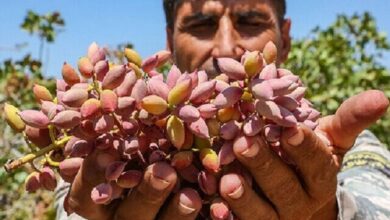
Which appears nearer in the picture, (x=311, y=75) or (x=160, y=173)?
(x=160, y=173)

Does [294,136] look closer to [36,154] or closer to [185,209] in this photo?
[185,209]

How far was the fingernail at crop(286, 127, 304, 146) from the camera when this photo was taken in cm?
104

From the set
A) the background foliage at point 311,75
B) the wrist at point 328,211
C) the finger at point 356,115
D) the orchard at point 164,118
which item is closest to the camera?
the orchard at point 164,118

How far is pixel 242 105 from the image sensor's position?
1.04 m

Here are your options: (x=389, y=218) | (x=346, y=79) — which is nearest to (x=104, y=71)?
(x=389, y=218)

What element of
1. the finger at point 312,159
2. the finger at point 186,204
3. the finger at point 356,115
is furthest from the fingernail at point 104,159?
the finger at point 356,115

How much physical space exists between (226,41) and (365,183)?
586mm

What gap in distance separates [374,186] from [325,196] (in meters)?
0.65

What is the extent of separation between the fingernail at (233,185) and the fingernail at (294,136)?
0.11 m

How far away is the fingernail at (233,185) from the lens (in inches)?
41.1

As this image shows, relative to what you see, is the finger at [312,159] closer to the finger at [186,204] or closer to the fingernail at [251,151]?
the fingernail at [251,151]

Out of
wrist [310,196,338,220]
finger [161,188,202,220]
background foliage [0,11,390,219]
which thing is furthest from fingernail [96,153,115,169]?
background foliage [0,11,390,219]

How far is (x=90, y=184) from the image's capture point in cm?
113

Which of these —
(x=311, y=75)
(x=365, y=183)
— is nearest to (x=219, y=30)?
(x=365, y=183)
